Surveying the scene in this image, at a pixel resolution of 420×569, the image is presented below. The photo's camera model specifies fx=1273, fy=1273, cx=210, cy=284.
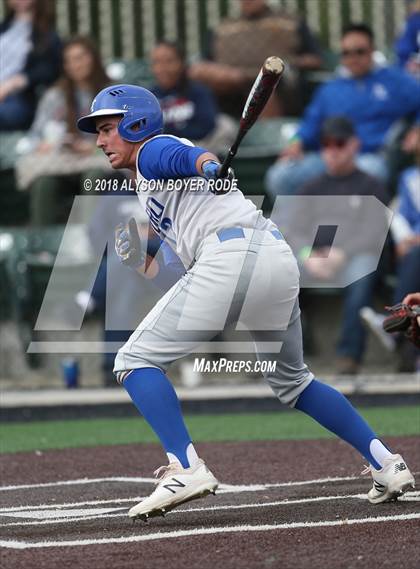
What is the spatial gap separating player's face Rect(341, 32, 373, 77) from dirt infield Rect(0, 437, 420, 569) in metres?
4.76

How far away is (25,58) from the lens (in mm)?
12750

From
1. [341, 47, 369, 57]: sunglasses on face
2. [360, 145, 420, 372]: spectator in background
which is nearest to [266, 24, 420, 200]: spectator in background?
[341, 47, 369, 57]: sunglasses on face

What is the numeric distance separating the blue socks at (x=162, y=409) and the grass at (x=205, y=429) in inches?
120

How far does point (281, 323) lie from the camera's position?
5.39 metres

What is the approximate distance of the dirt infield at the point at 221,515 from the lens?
4.19 m

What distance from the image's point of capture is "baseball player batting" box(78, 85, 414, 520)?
200 inches

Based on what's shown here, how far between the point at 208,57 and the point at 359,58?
214 centimetres

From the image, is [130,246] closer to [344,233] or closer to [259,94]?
[259,94]

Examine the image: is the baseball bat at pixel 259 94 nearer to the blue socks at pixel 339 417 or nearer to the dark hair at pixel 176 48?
the blue socks at pixel 339 417

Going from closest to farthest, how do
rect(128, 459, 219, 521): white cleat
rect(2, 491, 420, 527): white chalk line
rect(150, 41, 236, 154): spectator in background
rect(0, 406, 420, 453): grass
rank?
rect(128, 459, 219, 521): white cleat → rect(2, 491, 420, 527): white chalk line → rect(0, 406, 420, 453): grass → rect(150, 41, 236, 154): spectator in background

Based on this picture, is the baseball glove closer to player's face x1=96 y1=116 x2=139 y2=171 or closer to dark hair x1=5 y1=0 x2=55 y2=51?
player's face x1=96 y1=116 x2=139 y2=171

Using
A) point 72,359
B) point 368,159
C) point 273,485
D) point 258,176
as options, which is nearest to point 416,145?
point 368,159

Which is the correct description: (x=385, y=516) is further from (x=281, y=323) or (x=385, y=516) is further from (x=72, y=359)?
(x=72, y=359)

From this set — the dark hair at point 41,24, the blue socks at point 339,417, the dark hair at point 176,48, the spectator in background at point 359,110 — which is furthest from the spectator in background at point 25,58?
the blue socks at point 339,417
